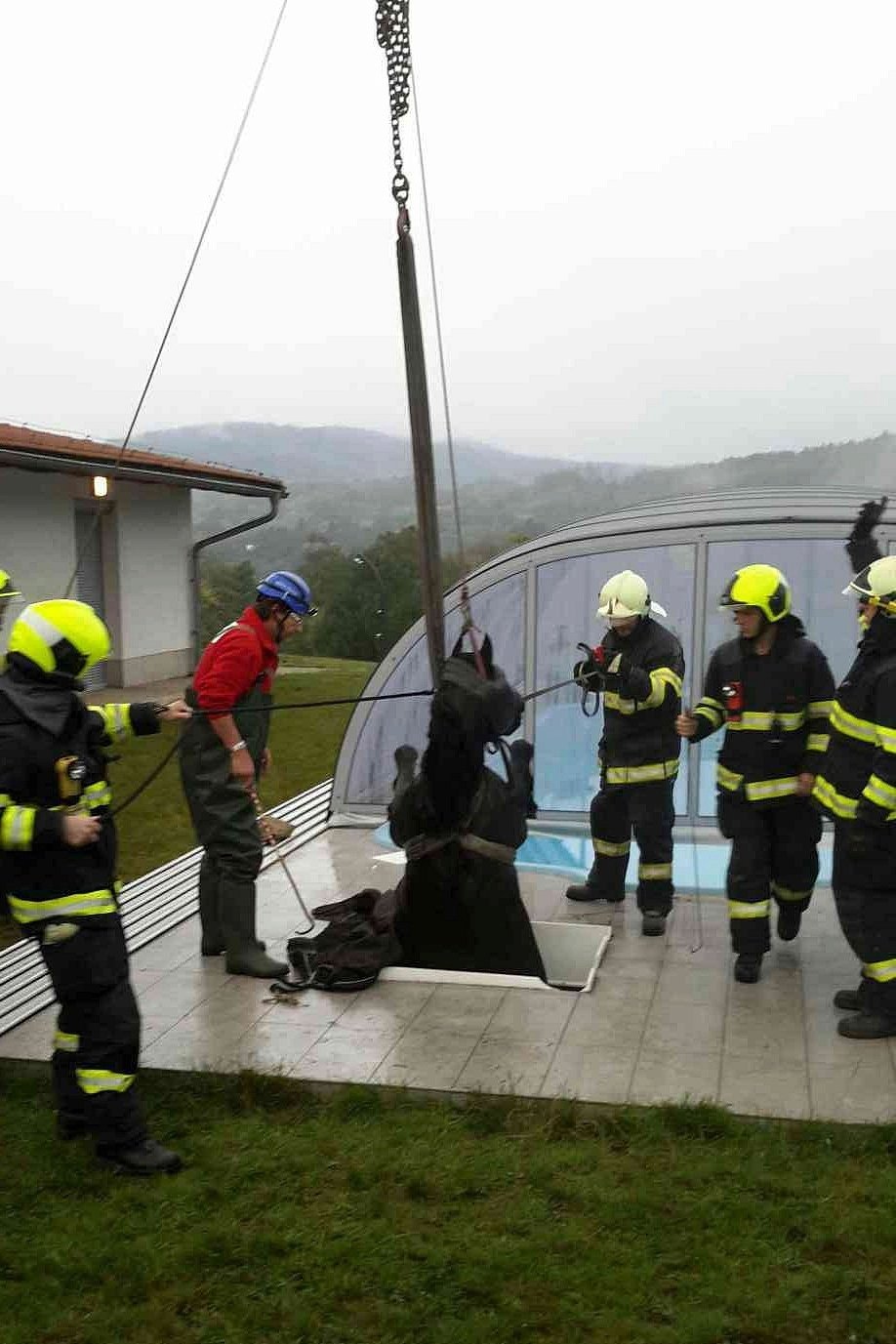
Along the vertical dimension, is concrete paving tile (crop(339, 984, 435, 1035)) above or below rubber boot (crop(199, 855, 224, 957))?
below

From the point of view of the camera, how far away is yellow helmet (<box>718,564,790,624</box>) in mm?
5090

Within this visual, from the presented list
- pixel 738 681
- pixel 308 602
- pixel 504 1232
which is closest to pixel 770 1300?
pixel 504 1232

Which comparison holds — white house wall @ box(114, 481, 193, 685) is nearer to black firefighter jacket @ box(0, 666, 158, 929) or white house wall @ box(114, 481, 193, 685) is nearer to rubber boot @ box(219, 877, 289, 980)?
rubber boot @ box(219, 877, 289, 980)

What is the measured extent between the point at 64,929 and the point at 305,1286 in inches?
51.8

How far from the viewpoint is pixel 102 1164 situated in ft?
12.5

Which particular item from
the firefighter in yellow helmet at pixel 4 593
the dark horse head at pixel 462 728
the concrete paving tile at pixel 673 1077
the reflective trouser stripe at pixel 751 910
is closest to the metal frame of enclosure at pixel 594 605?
the reflective trouser stripe at pixel 751 910

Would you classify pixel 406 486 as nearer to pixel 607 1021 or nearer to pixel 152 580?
pixel 607 1021

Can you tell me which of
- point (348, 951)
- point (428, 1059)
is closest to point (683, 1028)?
point (428, 1059)

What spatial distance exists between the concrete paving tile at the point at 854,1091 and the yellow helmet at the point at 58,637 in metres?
2.88

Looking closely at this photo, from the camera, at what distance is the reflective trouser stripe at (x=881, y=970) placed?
455 centimetres

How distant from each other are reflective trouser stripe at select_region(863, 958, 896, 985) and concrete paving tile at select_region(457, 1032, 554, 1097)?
1289 mm

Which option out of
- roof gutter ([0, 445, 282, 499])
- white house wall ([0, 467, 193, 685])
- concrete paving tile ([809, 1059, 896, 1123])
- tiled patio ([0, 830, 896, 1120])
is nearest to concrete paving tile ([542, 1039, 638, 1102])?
tiled patio ([0, 830, 896, 1120])

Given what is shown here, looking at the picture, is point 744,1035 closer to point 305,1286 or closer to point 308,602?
point 305,1286

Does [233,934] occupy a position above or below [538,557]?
below
